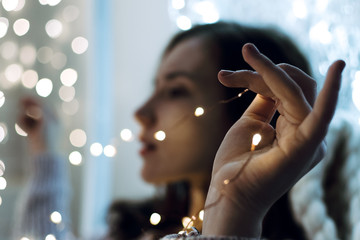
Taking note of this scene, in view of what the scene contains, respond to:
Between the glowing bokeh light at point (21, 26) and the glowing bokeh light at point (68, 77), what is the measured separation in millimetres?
152

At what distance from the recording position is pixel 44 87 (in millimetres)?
1112

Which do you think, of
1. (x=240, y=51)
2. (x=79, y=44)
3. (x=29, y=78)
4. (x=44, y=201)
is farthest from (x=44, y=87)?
(x=240, y=51)

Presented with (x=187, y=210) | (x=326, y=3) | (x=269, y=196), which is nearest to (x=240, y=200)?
(x=269, y=196)

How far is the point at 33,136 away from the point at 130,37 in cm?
46

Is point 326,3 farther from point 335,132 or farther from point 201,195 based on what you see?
point 201,195

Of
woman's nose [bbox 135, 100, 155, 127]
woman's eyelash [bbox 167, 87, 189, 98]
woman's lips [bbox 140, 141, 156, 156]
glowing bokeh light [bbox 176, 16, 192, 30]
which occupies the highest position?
glowing bokeh light [bbox 176, 16, 192, 30]

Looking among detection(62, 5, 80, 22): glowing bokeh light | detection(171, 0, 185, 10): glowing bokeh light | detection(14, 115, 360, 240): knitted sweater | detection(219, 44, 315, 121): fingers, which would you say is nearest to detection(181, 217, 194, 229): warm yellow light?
detection(219, 44, 315, 121): fingers

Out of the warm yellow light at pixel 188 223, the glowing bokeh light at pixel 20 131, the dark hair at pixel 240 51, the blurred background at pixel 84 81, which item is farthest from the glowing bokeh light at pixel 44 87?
the warm yellow light at pixel 188 223

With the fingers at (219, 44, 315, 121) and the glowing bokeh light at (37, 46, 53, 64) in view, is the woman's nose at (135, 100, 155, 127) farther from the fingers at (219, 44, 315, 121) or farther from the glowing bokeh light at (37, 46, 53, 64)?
the glowing bokeh light at (37, 46, 53, 64)

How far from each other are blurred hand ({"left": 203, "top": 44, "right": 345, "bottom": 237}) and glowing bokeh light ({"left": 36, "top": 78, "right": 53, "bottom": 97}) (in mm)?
875

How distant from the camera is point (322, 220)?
0.65 m

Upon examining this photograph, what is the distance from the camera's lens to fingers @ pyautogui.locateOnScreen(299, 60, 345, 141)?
0.91 ft

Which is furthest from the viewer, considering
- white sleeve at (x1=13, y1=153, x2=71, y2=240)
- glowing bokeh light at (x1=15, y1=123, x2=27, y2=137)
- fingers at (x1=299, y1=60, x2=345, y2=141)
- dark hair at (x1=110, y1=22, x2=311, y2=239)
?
glowing bokeh light at (x1=15, y1=123, x2=27, y2=137)

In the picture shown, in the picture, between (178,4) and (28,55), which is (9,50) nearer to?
(28,55)
